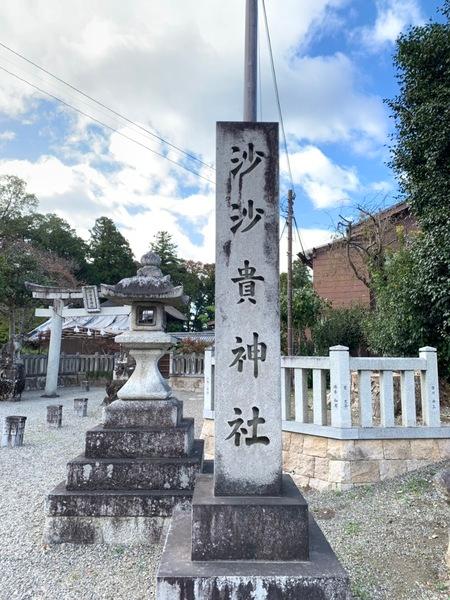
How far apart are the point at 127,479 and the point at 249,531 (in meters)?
1.96

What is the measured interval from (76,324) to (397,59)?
16948 millimetres

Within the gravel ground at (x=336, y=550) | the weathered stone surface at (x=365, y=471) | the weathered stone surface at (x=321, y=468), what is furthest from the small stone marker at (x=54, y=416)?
the weathered stone surface at (x=365, y=471)

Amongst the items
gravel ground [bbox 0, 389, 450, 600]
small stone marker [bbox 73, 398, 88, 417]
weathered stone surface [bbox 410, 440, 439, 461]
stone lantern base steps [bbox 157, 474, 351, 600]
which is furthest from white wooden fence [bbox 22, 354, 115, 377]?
stone lantern base steps [bbox 157, 474, 351, 600]

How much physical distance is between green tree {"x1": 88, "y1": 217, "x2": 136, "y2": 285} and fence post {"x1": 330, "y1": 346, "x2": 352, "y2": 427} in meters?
25.3

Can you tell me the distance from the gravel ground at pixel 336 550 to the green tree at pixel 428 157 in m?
3.82

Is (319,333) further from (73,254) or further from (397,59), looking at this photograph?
(73,254)

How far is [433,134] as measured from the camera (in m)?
8.34

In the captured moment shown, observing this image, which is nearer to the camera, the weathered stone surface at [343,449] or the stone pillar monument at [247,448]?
the stone pillar monument at [247,448]

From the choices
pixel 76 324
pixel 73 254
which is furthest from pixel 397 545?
pixel 73 254

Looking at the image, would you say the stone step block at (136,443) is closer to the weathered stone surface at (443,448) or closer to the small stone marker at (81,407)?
the weathered stone surface at (443,448)

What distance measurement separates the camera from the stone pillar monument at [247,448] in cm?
210

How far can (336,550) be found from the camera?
3.55 meters

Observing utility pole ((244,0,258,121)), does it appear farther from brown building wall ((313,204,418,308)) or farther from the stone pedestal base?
brown building wall ((313,204,418,308))

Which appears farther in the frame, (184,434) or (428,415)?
(428,415)
